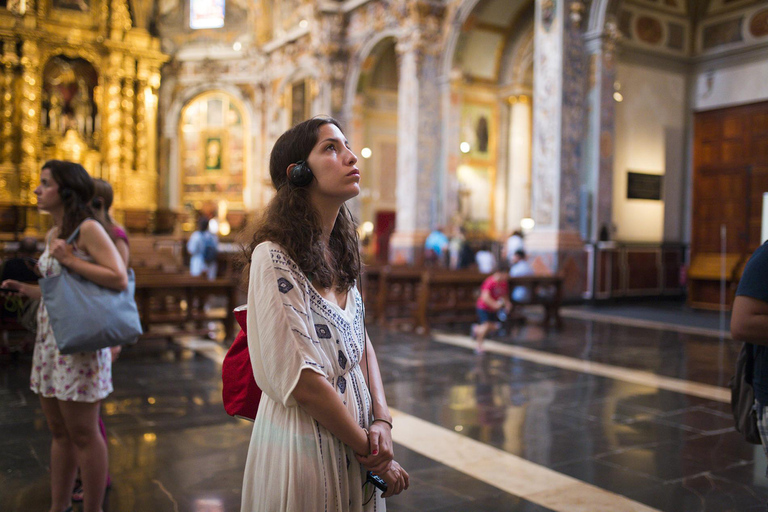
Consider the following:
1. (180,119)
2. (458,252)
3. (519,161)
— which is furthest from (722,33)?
(180,119)

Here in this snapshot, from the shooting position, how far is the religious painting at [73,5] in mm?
23156

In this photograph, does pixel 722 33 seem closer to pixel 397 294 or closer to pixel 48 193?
pixel 397 294

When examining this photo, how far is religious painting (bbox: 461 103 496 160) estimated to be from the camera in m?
18.0

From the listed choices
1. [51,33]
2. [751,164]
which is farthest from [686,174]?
[51,33]

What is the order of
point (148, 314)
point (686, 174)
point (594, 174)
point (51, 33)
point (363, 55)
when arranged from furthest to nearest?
point (51, 33) < point (363, 55) < point (686, 174) < point (594, 174) < point (148, 314)

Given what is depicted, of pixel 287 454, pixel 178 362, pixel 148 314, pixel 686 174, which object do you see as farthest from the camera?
pixel 686 174

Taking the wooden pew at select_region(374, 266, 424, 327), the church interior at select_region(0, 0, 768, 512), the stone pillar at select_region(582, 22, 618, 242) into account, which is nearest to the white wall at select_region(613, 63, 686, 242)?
the church interior at select_region(0, 0, 768, 512)

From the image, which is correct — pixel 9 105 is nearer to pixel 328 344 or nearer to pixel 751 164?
pixel 751 164

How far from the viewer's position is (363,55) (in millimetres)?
19047

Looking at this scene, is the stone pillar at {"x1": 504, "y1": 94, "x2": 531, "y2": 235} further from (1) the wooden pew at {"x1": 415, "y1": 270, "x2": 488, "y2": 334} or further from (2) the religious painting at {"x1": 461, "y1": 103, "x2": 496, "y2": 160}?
(1) the wooden pew at {"x1": 415, "y1": 270, "x2": 488, "y2": 334}

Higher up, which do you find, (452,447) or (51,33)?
(51,33)

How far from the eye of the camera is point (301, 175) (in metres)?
1.80

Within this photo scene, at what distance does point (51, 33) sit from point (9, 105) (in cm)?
282

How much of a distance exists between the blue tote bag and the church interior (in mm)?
985
